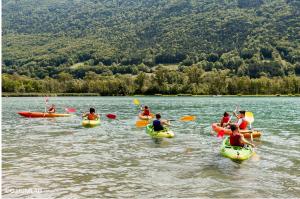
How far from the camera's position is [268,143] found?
2589 centimetres

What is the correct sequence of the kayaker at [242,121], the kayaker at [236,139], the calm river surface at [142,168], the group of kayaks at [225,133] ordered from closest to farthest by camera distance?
the calm river surface at [142,168] < the group of kayaks at [225,133] < the kayaker at [236,139] < the kayaker at [242,121]

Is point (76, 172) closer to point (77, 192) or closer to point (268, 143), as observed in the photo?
point (77, 192)

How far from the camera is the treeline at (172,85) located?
149875mm

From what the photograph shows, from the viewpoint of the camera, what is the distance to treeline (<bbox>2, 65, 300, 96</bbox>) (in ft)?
492

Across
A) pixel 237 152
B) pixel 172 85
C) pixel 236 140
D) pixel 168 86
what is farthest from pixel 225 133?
pixel 172 85

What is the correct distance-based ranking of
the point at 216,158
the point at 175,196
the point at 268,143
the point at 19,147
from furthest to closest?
the point at 268,143, the point at 19,147, the point at 216,158, the point at 175,196

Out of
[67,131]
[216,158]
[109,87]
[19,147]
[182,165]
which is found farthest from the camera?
[109,87]

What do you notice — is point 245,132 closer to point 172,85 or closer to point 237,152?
point 237,152

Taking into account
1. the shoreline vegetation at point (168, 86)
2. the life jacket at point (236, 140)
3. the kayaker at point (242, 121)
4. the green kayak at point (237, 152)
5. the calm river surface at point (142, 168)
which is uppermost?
the shoreline vegetation at point (168, 86)

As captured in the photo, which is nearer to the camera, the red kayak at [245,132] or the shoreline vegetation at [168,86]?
the red kayak at [245,132]

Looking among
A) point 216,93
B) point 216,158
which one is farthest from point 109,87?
point 216,158

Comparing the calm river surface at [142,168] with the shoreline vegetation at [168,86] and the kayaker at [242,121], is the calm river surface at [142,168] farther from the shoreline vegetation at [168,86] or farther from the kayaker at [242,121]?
the shoreline vegetation at [168,86]

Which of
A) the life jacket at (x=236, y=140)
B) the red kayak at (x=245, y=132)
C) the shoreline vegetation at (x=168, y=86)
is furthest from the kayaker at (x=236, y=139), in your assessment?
the shoreline vegetation at (x=168, y=86)

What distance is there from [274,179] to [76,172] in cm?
802
